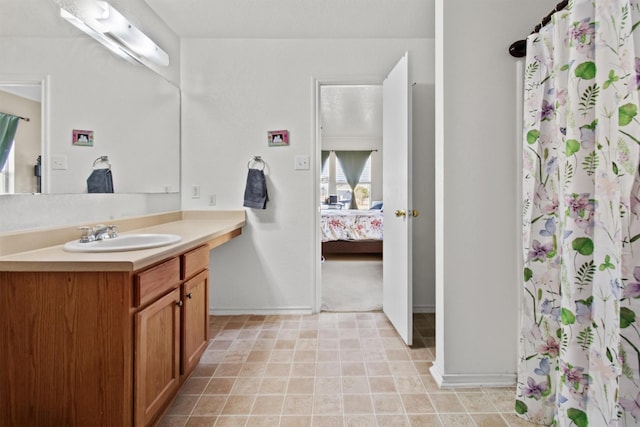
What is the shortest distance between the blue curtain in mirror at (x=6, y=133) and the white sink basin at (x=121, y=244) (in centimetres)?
41

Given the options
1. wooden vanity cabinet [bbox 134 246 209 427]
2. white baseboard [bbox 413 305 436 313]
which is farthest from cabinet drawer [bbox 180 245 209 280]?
white baseboard [bbox 413 305 436 313]

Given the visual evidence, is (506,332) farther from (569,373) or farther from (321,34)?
(321,34)

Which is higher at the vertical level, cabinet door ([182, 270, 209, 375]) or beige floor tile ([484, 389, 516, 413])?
cabinet door ([182, 270, 209, 375])

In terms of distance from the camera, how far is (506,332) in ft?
5.74

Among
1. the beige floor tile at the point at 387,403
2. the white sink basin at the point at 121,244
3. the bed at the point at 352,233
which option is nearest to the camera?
the white sink basin at the point at 121,244

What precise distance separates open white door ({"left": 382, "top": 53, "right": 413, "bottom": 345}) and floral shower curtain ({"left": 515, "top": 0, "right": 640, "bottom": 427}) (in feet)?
2.67

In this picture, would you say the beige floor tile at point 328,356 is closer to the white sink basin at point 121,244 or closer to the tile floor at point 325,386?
the tile floor at point 325,386

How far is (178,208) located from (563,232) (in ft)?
8.49

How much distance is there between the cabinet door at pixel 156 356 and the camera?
125 cm

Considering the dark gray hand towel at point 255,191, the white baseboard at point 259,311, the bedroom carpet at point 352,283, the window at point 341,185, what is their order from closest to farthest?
the dark gray hand towel at point 255,191 → the white baseboard at point 259,311 → the bedroom carpet at point 352,283 → the window at point 341,185

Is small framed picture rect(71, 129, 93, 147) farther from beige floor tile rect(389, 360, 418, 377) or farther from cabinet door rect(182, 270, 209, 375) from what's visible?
beige floor tile rect(389, 360, 418, 377)

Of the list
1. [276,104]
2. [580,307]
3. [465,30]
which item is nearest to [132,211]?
[276,104]

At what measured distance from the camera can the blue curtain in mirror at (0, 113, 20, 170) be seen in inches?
52.9

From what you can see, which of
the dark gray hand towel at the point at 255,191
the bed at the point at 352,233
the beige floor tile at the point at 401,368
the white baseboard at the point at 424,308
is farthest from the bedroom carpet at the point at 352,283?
the dark gray hand towel at the point at 255,191
